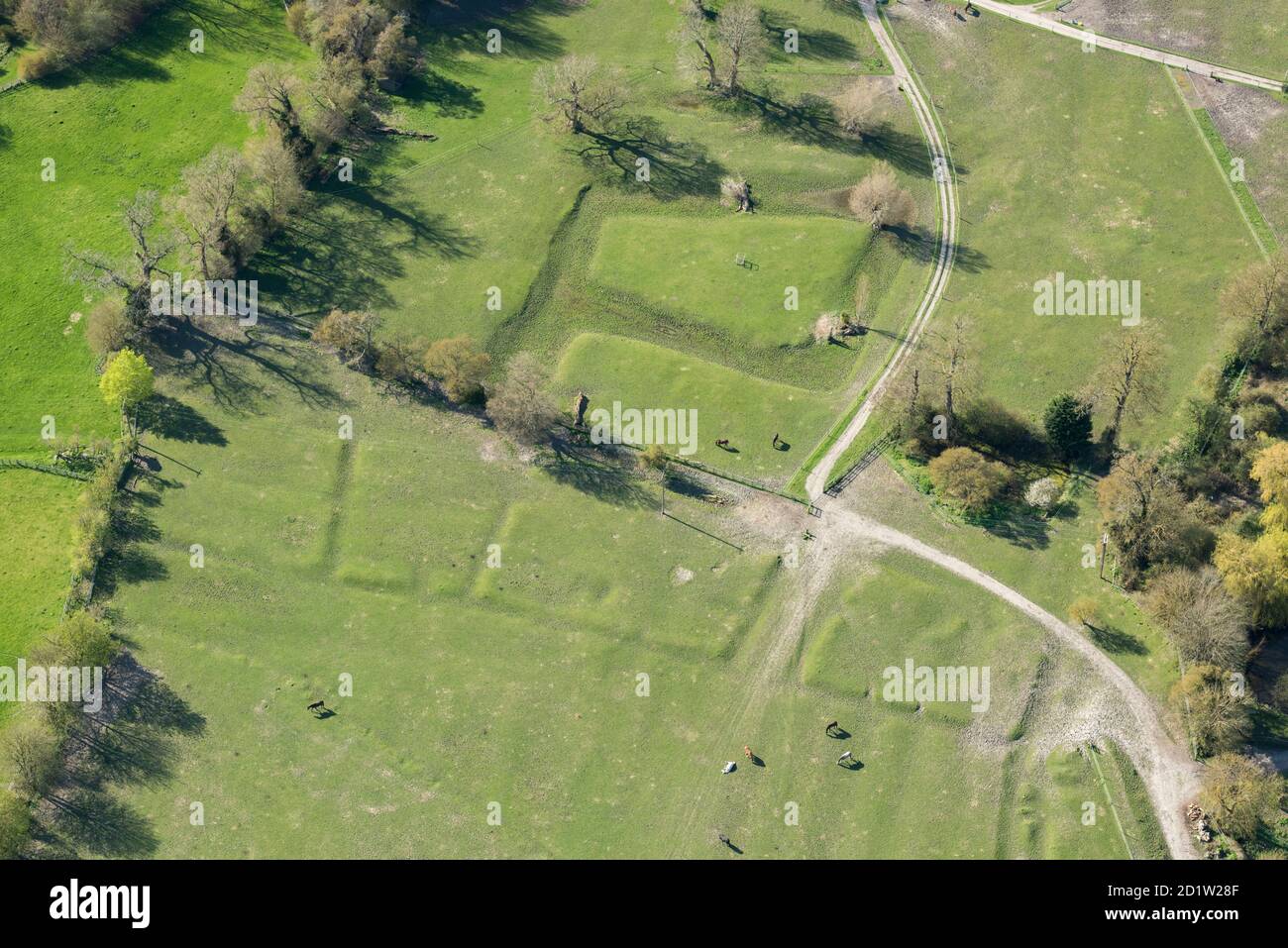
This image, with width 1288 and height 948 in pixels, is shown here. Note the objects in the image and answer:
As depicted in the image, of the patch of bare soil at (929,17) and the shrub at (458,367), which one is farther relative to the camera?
the patch of bare soil at (929,17)

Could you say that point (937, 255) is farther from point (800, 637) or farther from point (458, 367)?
point (458, 367)

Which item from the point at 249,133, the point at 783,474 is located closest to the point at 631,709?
the point at 783,474

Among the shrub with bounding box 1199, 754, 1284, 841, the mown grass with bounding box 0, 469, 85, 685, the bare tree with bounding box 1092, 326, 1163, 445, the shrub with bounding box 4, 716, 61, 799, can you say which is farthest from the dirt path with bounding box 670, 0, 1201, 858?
the mown grass with bounding box 0, 469, 85, 685

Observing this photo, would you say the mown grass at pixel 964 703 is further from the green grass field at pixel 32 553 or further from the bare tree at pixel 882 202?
the green grass field at pixel 32 553

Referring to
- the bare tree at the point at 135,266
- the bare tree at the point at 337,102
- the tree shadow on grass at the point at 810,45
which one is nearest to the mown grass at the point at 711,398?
the bare tree at the point at 337,102

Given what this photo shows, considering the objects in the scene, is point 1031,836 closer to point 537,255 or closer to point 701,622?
point 701,622
